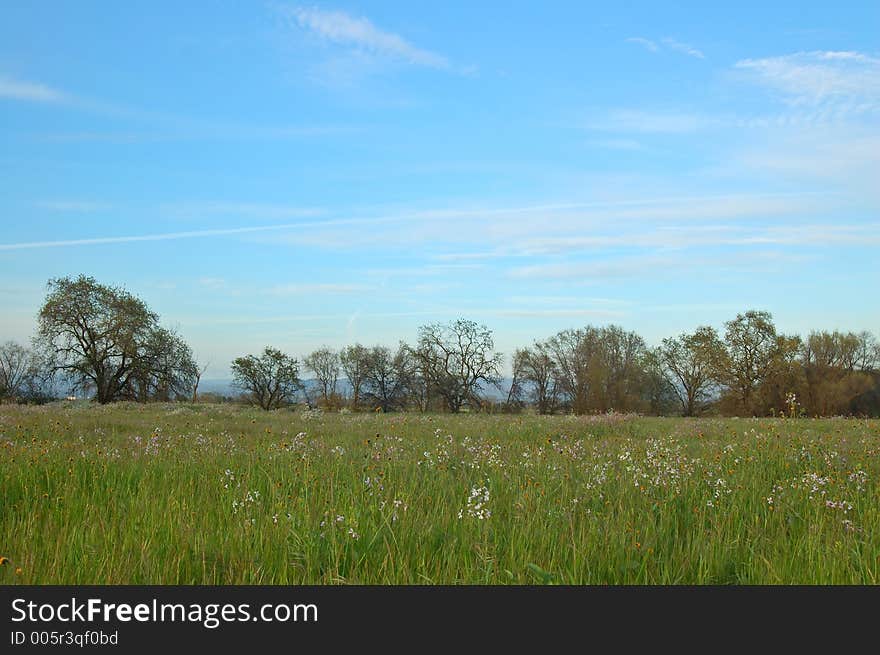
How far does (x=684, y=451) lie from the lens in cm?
1126

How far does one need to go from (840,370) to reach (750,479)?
5352 centimetres

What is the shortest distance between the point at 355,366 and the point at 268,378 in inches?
332

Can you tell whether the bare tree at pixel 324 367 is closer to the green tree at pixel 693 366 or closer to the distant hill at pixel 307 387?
the distant hill at pixel 307 387

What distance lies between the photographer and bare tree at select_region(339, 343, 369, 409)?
63.2m

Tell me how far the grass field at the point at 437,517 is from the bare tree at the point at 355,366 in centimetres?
5240

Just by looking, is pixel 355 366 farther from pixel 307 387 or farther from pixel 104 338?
pixel 104 338

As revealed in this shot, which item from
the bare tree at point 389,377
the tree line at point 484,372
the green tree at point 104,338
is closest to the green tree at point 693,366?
the tree line at point 484,372

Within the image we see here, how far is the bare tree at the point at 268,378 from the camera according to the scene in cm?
6272

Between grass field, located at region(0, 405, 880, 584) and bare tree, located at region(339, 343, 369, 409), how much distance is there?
52401mm

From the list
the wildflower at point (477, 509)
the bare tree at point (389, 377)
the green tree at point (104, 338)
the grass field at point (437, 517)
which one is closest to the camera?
the grass field at point (437, 517)

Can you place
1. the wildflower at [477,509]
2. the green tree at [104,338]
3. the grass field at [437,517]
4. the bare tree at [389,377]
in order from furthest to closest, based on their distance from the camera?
1. the bare tree at [389,377]
2. the green tree at [104,338]
3. the wildflower at [477,509]
4. the grass field at [437,517]

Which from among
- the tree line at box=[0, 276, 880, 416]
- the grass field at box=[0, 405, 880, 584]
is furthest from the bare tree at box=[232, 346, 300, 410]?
the grass field at box=[0, 405, 880, 584]

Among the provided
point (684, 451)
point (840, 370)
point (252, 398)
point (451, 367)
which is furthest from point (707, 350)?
point (684, 451)
